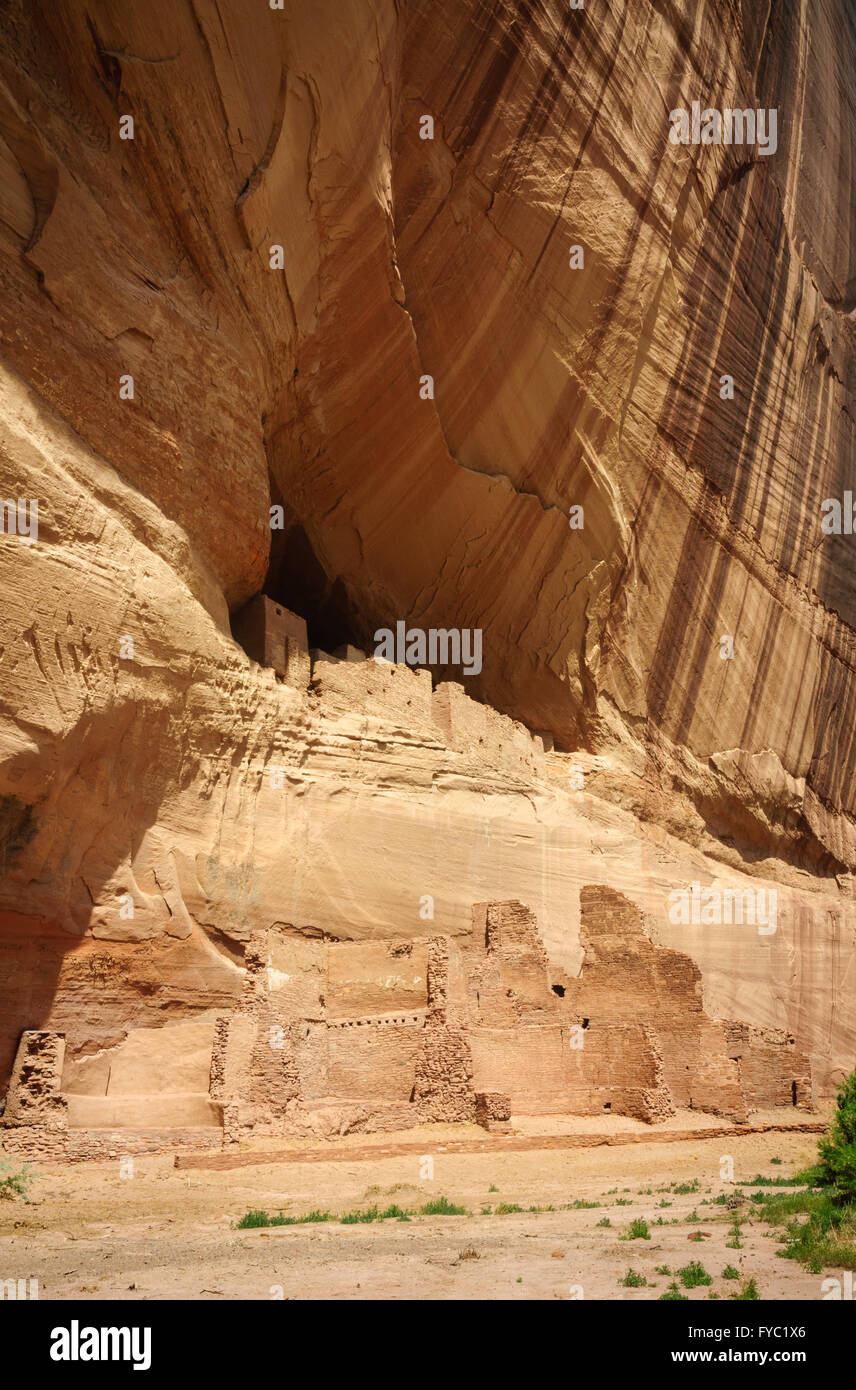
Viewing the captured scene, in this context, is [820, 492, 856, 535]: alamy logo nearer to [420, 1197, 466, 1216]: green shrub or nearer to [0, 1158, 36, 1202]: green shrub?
[420, 1197, 466, 1216]: green shrub

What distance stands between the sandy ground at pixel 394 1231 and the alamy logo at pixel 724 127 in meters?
24.1

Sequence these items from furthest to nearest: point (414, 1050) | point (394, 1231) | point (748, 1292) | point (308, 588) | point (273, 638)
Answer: point (308, 588)
point (273, 638)
point (414, 1050)
point (394, 1231)
point (748, 1292)

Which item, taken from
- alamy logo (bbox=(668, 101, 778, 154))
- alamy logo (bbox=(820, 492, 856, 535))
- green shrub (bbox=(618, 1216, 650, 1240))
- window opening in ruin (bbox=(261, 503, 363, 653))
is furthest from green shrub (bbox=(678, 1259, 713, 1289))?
alamy logo (bbox=(820, 492, 856, 535))

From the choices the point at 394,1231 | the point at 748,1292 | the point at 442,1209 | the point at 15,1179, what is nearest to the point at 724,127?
the point at 442,1209

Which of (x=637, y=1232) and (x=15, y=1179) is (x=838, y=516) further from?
(x=15, y=1179)

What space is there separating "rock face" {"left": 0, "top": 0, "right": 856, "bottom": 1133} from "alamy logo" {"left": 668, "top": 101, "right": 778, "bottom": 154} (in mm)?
412

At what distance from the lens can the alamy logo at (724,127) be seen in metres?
30.3

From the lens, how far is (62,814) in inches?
716

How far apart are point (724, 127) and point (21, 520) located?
935 inches

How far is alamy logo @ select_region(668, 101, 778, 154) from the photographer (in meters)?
30.3

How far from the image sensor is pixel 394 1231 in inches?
460

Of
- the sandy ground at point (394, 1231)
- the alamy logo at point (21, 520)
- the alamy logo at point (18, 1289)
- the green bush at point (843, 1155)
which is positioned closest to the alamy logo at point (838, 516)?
the sandy ground at point (394, 1231)
